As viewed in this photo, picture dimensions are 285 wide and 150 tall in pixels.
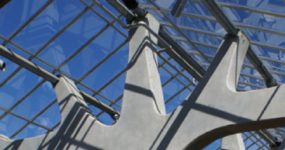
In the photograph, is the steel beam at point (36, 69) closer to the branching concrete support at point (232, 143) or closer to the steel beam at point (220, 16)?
the branching concrete support at point (232, 143)

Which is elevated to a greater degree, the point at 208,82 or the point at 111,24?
the point at 111,24

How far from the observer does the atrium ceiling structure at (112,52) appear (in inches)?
846

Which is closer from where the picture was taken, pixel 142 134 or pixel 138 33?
pixel 142 134

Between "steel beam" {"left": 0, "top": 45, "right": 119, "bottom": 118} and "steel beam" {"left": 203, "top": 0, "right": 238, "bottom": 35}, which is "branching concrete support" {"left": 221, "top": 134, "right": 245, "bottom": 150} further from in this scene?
"steel beam" {"left": 0, "top": 45, "right": 119, "bottom": 118}

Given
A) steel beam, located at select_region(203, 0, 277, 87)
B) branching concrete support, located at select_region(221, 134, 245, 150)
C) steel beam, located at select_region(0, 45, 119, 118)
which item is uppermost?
steel beam, located at select_region(0, 45, 119, 118)

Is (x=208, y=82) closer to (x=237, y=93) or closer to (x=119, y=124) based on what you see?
(x=237, y=93)

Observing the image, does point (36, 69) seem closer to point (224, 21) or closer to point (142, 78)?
point (142, 78)

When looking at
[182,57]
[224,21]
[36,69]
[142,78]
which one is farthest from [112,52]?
[224,21]

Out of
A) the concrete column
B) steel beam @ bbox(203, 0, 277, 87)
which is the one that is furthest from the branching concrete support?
the concrete column

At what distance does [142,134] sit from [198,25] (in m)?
7.12

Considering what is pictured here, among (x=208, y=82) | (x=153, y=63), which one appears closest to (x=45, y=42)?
(x=153, y=63)

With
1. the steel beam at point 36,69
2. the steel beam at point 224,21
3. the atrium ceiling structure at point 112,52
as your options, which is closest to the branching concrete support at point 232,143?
the atrium ceiling structure at point 112,52

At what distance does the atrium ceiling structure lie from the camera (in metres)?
21.5

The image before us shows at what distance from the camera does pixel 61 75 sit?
26719 millimetres
